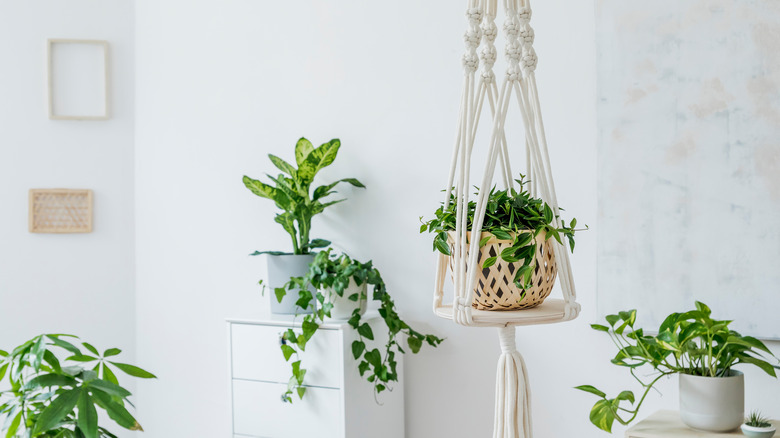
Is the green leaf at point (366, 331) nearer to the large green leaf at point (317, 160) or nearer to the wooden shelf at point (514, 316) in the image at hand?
the large green leaf at point (317, 160)

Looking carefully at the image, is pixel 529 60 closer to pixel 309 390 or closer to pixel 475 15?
pixel 475 15

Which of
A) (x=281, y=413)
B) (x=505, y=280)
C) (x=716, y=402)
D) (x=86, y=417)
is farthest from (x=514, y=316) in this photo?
(x=281, y=413)

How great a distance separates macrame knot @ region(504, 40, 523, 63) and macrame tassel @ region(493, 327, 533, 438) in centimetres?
50

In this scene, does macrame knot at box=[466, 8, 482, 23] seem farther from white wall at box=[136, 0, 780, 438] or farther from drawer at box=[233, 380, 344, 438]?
drawer at box=[233, 380, 344, 438]

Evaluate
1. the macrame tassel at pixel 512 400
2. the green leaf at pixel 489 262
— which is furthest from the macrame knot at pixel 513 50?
the macrame tassel at pixel 512 400

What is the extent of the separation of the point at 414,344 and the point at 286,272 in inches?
19.0

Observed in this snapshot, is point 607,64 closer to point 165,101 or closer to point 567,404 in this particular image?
point 567,404

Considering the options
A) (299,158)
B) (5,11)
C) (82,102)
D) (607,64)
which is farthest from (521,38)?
(5,11)

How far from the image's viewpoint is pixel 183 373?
2904 millimetres

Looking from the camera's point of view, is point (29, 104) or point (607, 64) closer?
point (607, 64)

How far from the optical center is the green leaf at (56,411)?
1385 mm

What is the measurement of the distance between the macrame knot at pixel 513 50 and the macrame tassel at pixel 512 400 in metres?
0.50

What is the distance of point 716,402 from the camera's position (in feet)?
5.33

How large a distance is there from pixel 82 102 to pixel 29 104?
206mm
